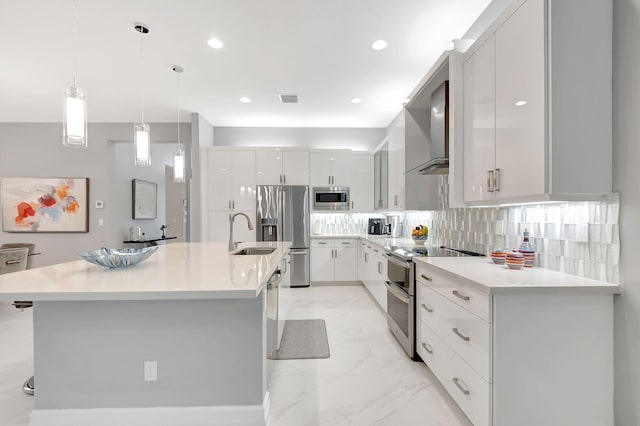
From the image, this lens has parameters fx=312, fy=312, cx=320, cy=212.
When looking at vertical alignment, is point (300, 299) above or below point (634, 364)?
below

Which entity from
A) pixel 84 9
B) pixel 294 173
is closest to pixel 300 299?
pixel 294 173

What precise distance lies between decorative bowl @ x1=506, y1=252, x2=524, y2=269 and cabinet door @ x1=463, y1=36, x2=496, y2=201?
40 cm

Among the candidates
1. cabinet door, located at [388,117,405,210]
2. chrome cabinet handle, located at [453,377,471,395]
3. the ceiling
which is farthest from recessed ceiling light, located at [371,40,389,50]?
chrome cabinet handle, located at [453,377,471,395]

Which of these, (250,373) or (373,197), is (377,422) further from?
(373,197)

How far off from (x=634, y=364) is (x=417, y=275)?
51.0 inches

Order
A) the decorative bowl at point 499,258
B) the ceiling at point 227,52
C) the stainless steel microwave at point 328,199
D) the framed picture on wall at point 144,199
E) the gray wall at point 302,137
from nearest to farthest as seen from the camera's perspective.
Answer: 1. the decorative bowl at point 499,258
2. the ceiling at point 227,52
3. the stainless steel microwave at point 328,199
4. the gray wall at point 302,137
5. the framed picture on wall at point 144,199

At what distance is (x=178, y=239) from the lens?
7.61 m

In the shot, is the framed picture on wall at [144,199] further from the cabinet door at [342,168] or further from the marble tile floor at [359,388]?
the marble tile floor at [359,388]

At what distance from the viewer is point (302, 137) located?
5.88m

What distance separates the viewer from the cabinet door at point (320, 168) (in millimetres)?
5539

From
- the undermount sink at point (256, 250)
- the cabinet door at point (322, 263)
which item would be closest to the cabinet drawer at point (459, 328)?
the undermount sink at point (256, 250)

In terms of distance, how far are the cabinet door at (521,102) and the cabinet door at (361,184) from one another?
3.73 m

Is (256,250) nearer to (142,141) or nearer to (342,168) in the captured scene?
(142,141)

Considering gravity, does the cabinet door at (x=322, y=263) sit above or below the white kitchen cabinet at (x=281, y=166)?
below
